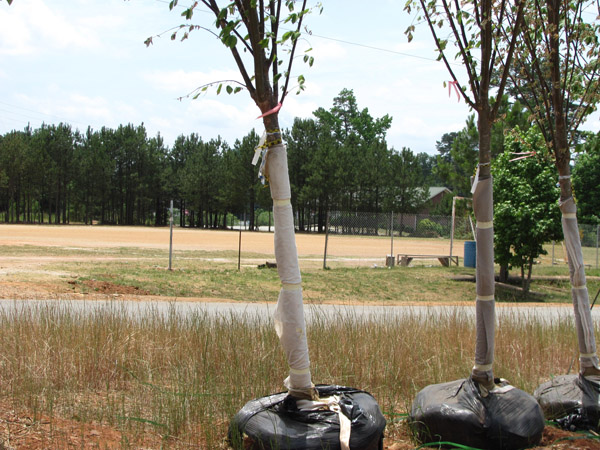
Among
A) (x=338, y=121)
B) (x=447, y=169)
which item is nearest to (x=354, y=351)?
(x=447, y=169)

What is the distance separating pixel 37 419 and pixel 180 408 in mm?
847

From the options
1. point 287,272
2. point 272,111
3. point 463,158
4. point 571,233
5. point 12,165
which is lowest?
point 287,272

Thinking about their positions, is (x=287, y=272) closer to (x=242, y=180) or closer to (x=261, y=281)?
(x=261, y=281)

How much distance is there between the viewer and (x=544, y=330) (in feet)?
22.2

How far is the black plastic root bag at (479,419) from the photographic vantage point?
3.25 m

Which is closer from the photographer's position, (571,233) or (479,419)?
(479,419)

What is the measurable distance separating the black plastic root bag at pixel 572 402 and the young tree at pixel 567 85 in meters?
0.19

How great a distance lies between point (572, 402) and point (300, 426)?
7.28 ft

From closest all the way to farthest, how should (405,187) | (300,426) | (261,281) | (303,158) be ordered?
(300,426), (261,281), (405,187), (303,158)

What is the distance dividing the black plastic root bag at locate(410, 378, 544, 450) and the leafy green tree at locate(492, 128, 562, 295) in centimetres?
1269

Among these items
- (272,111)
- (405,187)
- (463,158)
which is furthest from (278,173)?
(405,187)

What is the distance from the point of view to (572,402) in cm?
397

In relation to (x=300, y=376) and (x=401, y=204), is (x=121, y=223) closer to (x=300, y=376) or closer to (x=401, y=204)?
(x=401, y=204)

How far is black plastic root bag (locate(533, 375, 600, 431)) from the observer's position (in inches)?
151
